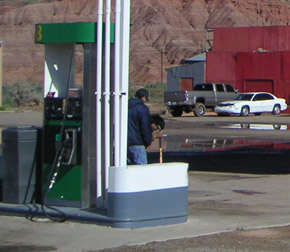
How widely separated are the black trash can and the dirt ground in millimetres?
2813

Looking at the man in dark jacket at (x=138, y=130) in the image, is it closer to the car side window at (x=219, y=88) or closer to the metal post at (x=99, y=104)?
the metal post at (x=99, y=104)

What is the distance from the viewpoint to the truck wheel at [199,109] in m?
45.6

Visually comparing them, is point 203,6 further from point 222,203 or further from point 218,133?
point 222,203

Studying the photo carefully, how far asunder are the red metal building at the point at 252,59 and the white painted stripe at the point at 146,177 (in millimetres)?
43191

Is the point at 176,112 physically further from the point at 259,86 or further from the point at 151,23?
the point at 151,23

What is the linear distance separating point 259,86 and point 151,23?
69507 mm

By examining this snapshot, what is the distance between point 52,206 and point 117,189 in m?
1.51

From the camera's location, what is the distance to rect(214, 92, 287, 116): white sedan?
4531 cm

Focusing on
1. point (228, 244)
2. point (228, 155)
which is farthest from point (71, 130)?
point (228, 155)

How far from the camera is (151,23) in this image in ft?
400

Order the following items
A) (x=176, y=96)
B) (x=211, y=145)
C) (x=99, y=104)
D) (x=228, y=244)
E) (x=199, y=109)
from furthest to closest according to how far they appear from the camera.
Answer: (x=199, y=109)
(x=176, y=96)
(x=211, y=145)
(x=99, y=104)
(x=228, y=244)

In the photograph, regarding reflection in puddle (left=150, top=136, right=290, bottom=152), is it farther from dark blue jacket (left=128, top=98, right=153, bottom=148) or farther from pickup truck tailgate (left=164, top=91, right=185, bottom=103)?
pickup truck tailgate (left=164, top=91, right=185, bottom=103)

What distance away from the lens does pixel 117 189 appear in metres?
10.4

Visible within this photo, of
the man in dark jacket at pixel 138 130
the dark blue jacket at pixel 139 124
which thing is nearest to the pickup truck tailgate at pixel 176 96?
the man in dark jacket at pixel 138 130
